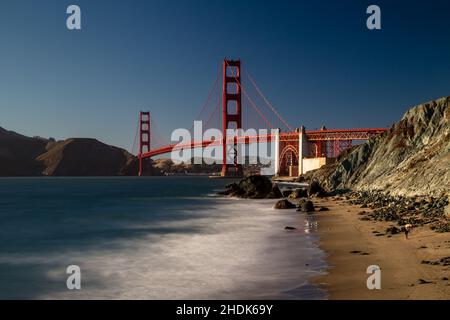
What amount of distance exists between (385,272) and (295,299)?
2.43m

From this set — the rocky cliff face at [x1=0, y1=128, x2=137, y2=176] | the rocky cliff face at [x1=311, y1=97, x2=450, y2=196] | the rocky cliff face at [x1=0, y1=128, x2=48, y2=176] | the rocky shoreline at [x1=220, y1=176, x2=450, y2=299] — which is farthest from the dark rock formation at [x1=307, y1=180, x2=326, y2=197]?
the rocky cliff face at [x1=0, y1=128, x2=48, y2=176]

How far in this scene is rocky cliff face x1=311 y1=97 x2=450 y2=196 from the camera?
25.4 m

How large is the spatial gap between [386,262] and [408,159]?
24.6 m

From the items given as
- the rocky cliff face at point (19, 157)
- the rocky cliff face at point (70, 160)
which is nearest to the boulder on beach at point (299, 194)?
the rocky cliff face at point (70, 160)

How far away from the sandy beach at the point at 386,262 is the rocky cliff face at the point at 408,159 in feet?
31.6

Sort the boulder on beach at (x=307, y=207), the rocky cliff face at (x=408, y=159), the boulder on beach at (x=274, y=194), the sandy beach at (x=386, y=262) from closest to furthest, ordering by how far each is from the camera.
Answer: the sandy beach at (x=386, y=262), the boulder on beach at (x=307, y=207), the rocky cliff face at (x=408, y=159), the boulder on beach at (x=274, y=194)

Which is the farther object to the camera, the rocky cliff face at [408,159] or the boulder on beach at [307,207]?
the rocky cliff face at [408,159]

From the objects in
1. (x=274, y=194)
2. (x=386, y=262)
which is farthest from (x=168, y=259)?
(x=274, y=194)

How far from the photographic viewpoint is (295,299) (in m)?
8.16

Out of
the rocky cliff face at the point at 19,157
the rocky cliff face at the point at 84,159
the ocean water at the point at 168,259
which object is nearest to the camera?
the ocean water at the point at 168,259

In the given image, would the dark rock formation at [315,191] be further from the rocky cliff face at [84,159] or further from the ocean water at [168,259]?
the rocky cliff face at [84,159]

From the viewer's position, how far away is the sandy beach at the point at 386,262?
8.02 meters

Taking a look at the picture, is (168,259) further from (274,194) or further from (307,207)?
(274,194)
